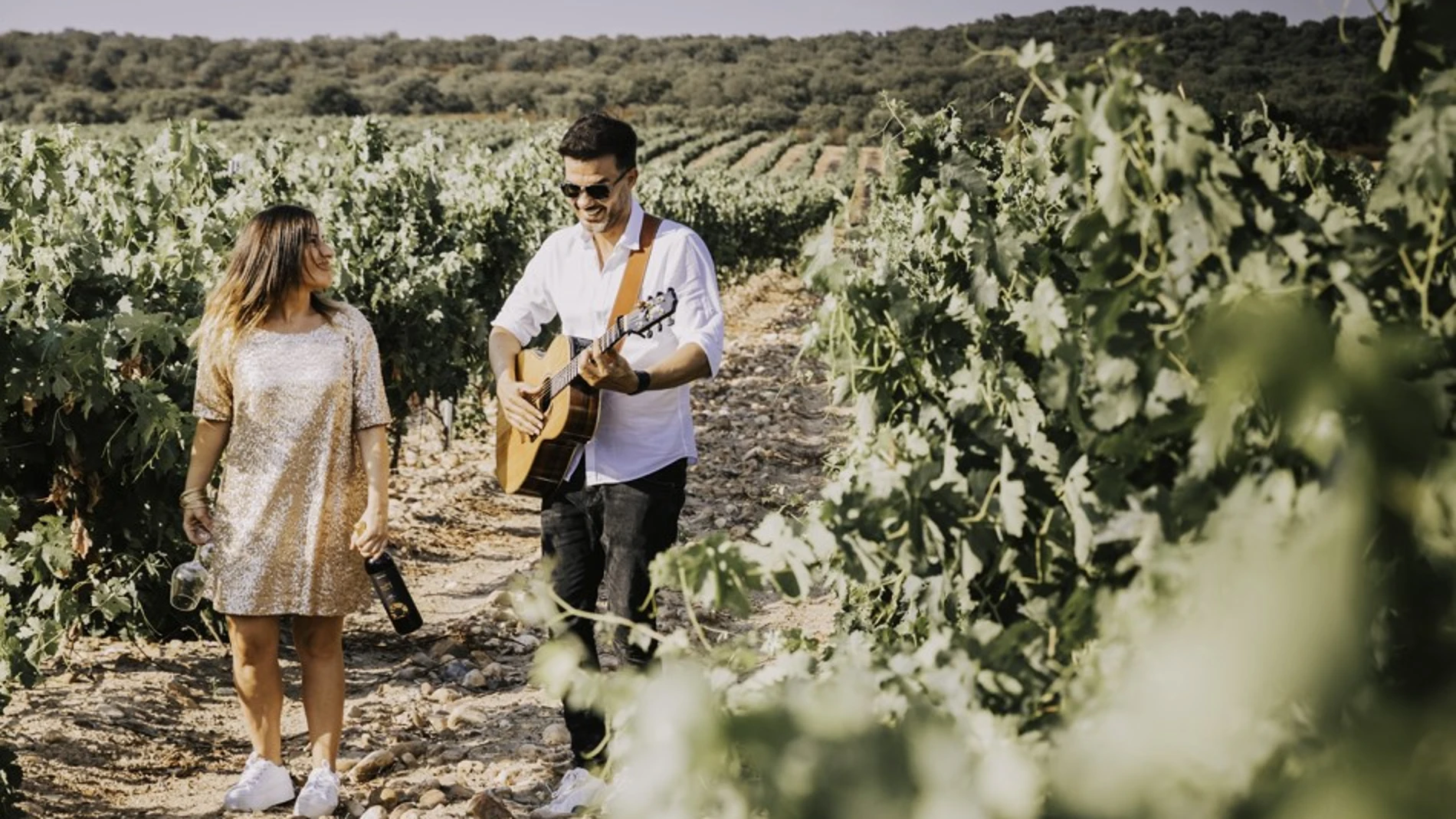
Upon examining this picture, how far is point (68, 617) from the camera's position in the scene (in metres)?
4.16

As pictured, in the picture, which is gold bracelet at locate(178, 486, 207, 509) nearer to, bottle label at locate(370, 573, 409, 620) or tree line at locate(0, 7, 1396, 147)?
bottle label at locate(370, 573, 409, 620)

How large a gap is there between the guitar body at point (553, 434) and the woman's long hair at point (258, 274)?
83 cm

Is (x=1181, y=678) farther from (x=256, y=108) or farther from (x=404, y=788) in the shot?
(x=256, y=108)

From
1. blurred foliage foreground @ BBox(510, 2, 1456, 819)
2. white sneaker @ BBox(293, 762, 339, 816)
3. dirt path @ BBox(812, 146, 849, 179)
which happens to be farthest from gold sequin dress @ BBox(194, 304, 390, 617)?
dirt path @ BBox(812, 146, 849, 179)

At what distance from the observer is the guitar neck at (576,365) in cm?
383

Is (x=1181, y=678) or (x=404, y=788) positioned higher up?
(x=1181, y=678)

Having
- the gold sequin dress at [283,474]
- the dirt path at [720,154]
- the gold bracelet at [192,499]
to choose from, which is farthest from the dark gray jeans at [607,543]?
the dirt path at [720,154]

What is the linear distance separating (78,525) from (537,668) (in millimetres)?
4215

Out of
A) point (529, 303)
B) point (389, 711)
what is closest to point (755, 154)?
point (389, 711)

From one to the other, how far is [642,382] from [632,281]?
15.2 inches

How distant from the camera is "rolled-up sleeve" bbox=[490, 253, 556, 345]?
4.30 m

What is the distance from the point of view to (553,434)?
3939 mm

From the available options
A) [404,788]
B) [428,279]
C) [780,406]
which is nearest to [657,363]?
[404,788]

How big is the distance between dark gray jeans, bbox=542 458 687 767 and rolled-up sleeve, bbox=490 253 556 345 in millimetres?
640
